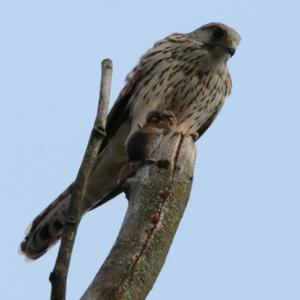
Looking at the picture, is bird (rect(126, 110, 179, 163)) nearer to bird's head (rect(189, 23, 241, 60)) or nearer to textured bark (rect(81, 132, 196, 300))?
textured bark (rect(81, 132, 196, 300))

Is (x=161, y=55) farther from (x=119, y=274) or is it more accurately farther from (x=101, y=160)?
(x=119, y=274)

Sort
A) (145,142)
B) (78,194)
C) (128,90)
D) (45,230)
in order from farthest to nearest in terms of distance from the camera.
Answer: (128,90) < (45,230) < (145,142) < (78,194)

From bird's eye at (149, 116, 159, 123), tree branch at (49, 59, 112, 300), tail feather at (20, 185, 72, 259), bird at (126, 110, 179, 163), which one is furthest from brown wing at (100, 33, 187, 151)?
tree branch at (49, 59, 112, 300)

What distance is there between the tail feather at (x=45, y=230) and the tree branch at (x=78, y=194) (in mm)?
2802

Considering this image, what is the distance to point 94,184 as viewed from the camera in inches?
270

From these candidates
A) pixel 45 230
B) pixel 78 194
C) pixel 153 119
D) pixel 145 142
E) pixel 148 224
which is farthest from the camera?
pixel 45 230

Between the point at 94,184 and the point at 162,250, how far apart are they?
3.71 metres

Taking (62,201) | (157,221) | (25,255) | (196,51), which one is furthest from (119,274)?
(196,51)

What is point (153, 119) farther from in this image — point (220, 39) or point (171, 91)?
point (220, 39)

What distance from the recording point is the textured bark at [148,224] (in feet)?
9.70

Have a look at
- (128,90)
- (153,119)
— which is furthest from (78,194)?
(128,90)

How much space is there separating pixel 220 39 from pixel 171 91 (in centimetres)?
72

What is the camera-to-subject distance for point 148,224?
3.25m

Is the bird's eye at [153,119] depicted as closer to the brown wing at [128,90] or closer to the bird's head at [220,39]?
the brown wing at [128,90]
